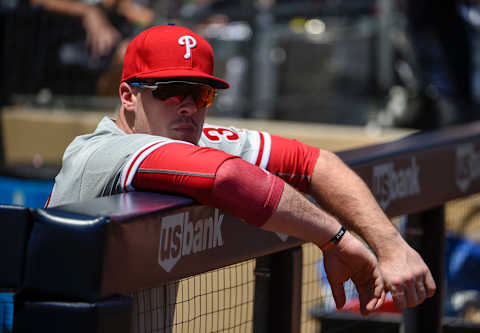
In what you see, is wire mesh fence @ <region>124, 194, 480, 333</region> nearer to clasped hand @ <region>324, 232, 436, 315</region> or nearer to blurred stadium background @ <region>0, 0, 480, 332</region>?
clasped hand @ <region>324, 232, 436, 315</region>

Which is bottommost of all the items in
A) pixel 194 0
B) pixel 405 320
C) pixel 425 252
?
pixel 405 320

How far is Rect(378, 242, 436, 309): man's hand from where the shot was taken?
1715mm

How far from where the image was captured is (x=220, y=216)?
154 centimetres

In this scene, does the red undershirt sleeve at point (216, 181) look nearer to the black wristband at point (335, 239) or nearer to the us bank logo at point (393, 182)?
the black wristband at point (335, 239)

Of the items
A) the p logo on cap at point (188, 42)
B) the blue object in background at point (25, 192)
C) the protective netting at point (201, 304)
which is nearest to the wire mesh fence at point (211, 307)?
the protective netting at point (201, 304)

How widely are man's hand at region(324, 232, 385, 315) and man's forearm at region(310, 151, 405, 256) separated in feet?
0.26

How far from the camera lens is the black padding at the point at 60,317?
117 centimetres

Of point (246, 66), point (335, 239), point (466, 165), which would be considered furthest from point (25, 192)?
point (335, 239)

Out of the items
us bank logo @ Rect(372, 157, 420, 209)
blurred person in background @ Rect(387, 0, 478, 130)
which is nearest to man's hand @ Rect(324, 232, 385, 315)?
us bank logo @ Rect(372, 157, 420, 209)

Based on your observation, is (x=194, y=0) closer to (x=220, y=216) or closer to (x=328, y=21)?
(x=328, y=21)

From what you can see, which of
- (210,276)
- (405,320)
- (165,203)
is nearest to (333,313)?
(405,320)

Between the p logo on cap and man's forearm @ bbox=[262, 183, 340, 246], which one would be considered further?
the p logo on cap

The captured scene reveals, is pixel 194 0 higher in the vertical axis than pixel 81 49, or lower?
higher

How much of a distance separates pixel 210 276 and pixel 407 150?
87 cm
